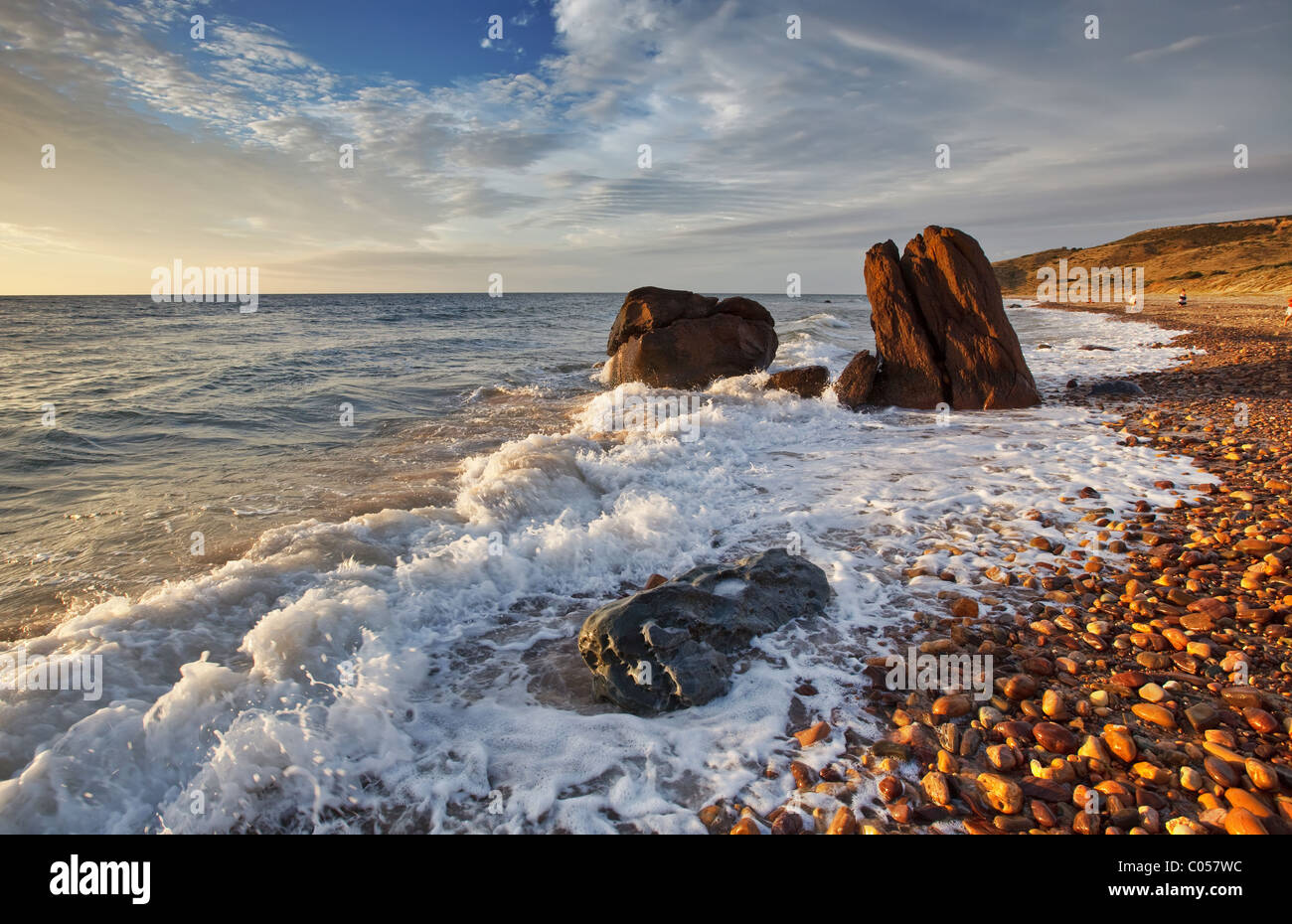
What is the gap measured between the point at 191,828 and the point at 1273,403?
15.2 metres

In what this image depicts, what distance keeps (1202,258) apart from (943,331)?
2765 inches

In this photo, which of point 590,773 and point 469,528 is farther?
point 469,528

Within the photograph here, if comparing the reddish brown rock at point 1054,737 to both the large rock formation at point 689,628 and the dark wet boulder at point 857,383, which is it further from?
the dark wet boulder at point 857,383

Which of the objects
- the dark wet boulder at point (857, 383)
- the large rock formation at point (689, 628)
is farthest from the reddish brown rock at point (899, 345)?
the large rock formation at point (689, 628)

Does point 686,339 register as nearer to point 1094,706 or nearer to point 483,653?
point 483,653

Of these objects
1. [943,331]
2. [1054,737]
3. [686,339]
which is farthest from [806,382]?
[1054,737]

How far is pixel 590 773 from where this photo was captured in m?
3.32

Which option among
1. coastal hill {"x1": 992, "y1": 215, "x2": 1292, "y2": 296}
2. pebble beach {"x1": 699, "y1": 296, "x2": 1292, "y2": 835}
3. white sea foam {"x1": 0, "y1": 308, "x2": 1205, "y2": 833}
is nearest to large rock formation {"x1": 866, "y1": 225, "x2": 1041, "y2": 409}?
white sea foam {"x1": 0, "y1": 308, "x2": 1205, "y2": 833}

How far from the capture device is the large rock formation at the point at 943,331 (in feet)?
42.4

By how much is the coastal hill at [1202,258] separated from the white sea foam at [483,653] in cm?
4886

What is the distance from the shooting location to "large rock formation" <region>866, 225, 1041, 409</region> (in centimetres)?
1292

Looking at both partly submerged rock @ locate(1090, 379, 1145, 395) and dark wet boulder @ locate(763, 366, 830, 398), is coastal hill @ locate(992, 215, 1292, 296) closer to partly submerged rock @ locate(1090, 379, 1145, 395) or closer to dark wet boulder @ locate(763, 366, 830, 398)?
partly submerged rock @ locate(1090, 379, 1145, 395)
